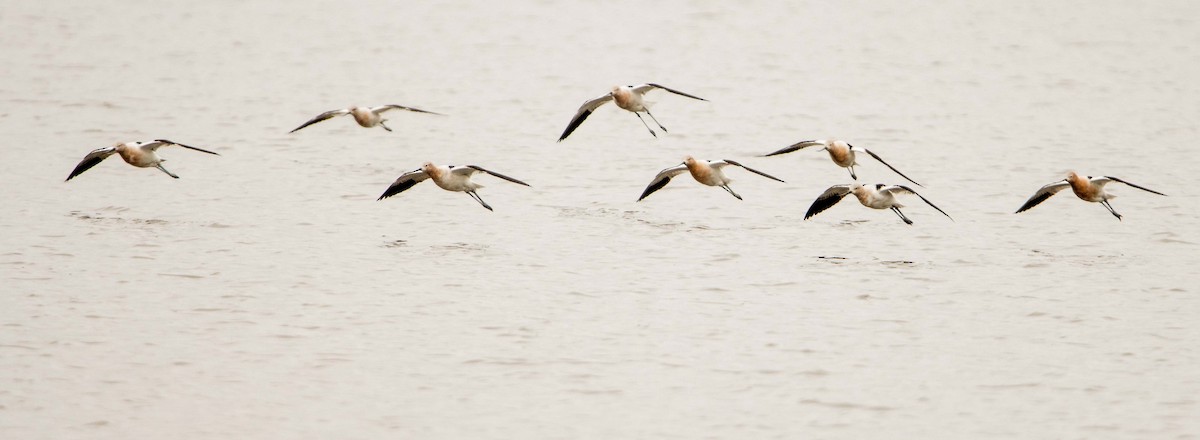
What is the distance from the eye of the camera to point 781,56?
59.3 meters

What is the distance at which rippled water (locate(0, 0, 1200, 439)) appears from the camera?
20.0 m

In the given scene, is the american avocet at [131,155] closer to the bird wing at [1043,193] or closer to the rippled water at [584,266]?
the rippled water at [584,266]

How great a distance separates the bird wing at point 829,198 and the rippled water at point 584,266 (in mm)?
774

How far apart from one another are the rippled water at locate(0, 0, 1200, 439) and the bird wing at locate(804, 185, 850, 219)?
2.54ft

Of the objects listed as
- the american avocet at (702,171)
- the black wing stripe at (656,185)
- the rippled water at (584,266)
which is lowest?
the rippled water at (584,266)

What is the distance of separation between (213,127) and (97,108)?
400 cm

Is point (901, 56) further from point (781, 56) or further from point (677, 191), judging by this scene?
point (677, 191)

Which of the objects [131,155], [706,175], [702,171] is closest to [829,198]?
[706,175]

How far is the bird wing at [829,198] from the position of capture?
26.9 m

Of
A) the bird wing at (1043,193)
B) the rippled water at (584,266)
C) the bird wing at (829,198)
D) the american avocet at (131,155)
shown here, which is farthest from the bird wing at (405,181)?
the bird wing at (1043,193)

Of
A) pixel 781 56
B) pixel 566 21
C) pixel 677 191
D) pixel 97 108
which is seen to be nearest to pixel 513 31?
pixel 566 21

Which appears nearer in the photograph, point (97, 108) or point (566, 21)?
point (97, 108)

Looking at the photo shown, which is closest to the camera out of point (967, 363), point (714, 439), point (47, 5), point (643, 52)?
point (714, 439)

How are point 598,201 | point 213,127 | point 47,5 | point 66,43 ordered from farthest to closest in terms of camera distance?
point 47,5 < point 66,43 < point 213,127 < point 598,201
